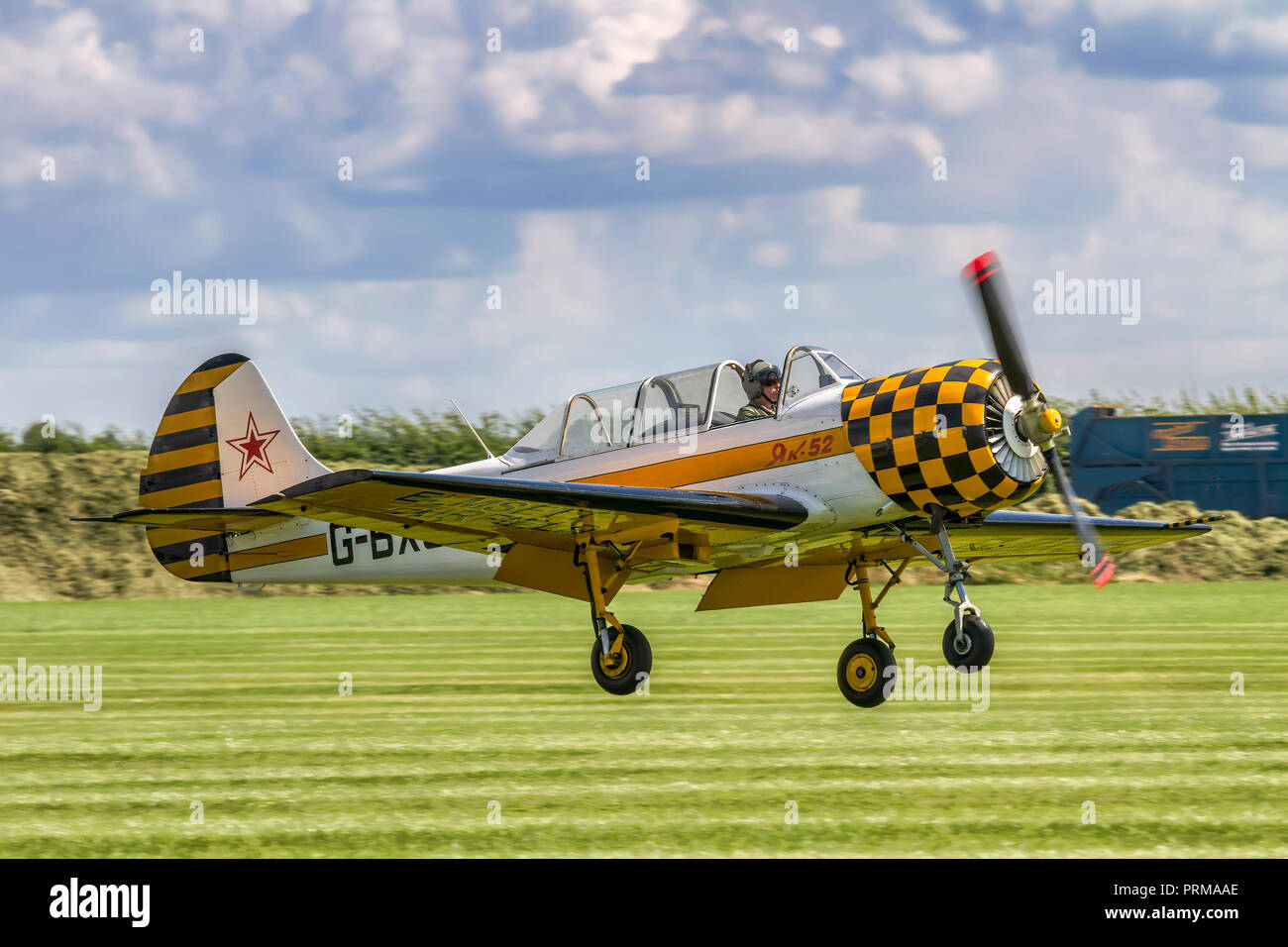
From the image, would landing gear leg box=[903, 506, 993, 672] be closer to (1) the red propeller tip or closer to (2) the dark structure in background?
(1) the red propeller tip

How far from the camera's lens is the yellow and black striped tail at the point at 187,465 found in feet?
48.2

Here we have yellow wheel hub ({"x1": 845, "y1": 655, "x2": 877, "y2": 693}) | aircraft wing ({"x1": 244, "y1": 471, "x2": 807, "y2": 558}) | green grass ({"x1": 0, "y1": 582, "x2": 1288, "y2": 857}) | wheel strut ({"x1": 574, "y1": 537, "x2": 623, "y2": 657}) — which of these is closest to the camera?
green grass ({"x1": 0, "y1": 582, "x2": 1288, "y2": 857})

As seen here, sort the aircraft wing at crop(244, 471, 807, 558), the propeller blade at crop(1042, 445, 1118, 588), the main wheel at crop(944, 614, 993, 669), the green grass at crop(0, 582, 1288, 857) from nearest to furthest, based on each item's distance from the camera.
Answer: the green grass at crop(0, 582, 1288, 857) → the aircraft wing at crop(244, 471, 807, 558) → the main wheel at crop(944, 614, 993, 669) → the propeller blade at crop(1042, 445, 1118, 588)

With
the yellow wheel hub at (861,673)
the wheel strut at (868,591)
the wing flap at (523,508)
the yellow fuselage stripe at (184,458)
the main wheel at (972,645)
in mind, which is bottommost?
the yellow wheel hub at (861,673)

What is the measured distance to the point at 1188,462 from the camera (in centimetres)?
3525

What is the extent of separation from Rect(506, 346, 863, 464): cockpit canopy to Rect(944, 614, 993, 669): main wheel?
7.59 feet

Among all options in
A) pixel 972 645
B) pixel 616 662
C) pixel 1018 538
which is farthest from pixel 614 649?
pixel 1018 538

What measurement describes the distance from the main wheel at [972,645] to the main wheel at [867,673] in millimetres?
937

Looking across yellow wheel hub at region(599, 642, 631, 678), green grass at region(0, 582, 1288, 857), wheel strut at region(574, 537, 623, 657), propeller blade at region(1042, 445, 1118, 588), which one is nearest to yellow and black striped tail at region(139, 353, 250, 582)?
green grass at region(0, 582, 1288, 857)

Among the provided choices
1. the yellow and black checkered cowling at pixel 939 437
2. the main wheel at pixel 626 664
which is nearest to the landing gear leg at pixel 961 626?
the yellow and black checkered cowling at pixel 939 437

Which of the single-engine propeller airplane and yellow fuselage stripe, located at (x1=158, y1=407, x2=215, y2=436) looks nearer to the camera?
the single-engine propeller airplane

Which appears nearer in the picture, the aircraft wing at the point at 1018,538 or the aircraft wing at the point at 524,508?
the aircraft wing at the point at 524,508

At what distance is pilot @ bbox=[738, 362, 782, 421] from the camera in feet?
37.7

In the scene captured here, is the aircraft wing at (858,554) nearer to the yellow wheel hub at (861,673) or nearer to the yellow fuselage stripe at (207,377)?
the yellow wheel hub at (861,673)
